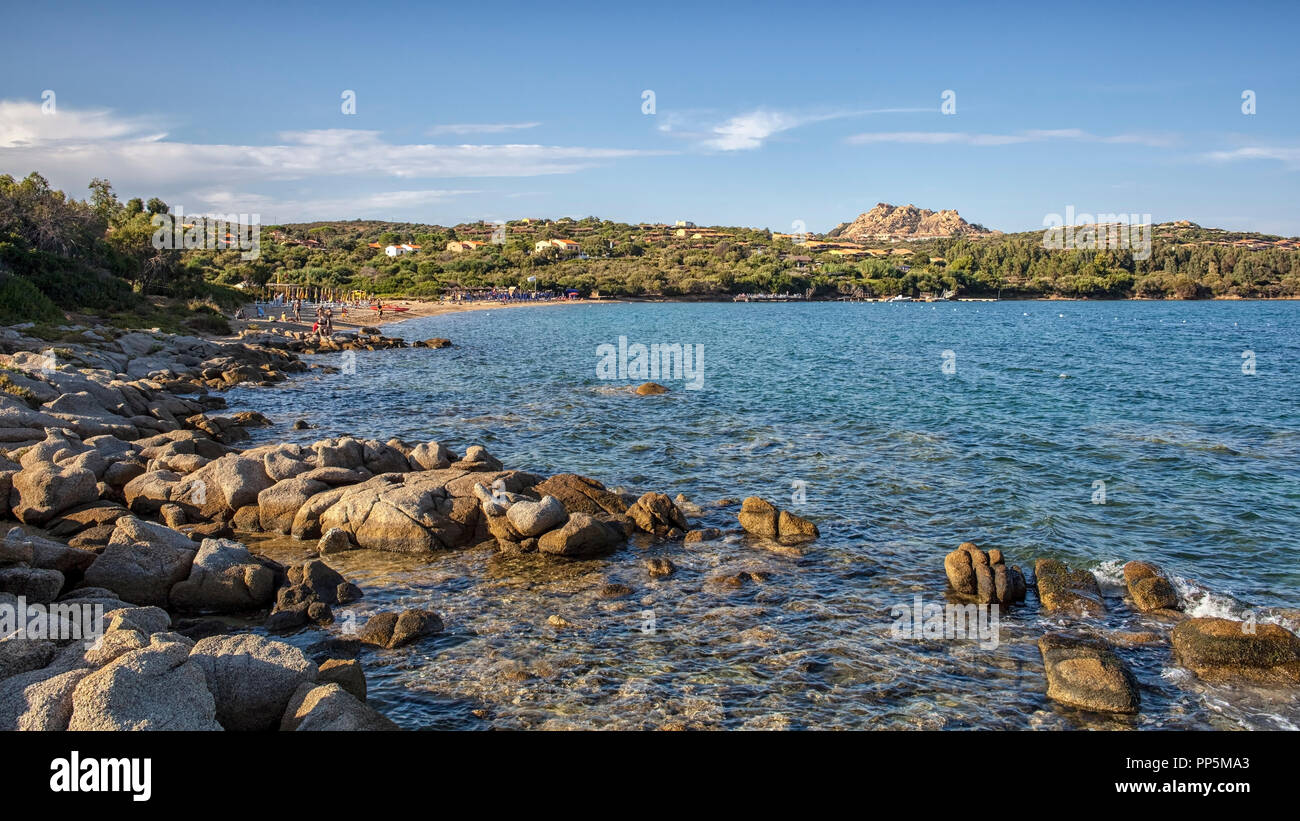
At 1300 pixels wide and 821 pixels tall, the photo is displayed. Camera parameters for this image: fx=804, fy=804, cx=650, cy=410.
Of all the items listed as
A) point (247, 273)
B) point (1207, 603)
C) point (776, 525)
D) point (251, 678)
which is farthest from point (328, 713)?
point (247, 273)

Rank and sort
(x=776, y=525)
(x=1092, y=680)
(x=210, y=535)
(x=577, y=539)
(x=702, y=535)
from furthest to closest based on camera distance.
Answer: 1. (x=776, y=525)
2. (x=702, y=535)
3. (x=210, y=535)
4. (x=577, y=539)
5. (x=1092, y=680)

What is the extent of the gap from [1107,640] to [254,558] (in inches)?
592

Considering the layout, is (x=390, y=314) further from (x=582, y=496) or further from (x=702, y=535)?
(x=702, y=535)

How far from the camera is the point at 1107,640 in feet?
43.8

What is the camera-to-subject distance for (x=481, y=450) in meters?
22.0

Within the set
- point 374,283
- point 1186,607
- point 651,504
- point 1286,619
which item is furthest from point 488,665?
point 374,283

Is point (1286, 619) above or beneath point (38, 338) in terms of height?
beneath

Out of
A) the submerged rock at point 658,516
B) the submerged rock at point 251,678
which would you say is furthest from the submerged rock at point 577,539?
the submerged rock at point 251,678

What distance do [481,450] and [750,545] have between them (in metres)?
8.13

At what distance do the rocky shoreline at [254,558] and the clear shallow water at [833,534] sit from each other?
64cm

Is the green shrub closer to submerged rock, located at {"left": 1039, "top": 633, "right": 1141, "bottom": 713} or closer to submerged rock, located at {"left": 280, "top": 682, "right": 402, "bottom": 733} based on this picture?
submerged rock, located at {"left": 280, "top": 682, "right": 402, "bottom": 733}

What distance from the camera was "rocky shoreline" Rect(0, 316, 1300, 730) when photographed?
9031 mm

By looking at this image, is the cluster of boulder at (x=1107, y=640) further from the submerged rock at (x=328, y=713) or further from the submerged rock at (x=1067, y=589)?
the submerged rock at (x=328, y=713)
